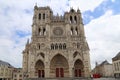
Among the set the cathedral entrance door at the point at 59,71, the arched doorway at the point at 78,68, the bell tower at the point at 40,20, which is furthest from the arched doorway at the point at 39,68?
the arched doorway at the point at 78,68

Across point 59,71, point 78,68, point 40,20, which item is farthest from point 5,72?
point 78,68

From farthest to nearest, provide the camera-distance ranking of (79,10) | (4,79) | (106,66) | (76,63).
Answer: (106,66)
(4,79)
(79,10)
(76,63)

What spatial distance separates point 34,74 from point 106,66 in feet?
97.4

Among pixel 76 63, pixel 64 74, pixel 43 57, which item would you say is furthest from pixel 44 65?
pixel 76 63

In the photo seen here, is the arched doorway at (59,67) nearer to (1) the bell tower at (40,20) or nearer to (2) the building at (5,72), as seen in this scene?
(1) the bell tower at (40,20)

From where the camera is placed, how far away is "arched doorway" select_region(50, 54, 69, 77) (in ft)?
137

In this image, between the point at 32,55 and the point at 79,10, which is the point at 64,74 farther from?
the point at 79,10

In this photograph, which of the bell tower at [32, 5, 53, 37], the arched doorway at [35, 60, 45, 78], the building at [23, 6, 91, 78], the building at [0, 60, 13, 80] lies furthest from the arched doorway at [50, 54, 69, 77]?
the building at [0, 60, 13, 80]

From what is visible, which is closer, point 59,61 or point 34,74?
point 34,74

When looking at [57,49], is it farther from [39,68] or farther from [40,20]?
[40,20]

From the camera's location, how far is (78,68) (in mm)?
42188

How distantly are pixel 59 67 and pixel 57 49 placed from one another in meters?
4.59

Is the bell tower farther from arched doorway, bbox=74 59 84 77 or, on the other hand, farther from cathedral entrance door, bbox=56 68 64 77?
arched doorway, bbox=74 59 84 77

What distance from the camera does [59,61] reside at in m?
42.8
